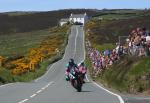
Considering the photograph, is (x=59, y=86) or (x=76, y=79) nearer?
(x=76, y=79)

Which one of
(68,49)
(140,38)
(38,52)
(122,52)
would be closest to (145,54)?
(140,38)

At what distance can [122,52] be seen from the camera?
41062 mm

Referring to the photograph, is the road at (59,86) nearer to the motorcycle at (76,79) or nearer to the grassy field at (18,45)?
the motorcycle at (76,79)

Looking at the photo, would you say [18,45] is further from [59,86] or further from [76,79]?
[76,79]

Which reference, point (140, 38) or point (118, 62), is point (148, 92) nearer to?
point (140, 38)

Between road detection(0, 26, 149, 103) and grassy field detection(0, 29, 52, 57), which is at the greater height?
road detection(0, 26, 149, 103)

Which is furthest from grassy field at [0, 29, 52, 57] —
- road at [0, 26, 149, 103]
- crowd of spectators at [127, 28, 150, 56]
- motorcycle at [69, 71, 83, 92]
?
motorcycle at [69, 71, 83, 92]

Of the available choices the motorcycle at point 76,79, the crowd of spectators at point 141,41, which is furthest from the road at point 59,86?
the crowd of spectators at point 141,41

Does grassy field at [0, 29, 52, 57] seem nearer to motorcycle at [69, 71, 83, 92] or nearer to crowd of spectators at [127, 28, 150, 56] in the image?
crowd of spectators at [127, 28, 150, 56]

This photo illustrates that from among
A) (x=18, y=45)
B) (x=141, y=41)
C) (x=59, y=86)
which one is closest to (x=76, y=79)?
(x=141, y=41)

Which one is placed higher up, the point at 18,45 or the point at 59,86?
the point at 59,86

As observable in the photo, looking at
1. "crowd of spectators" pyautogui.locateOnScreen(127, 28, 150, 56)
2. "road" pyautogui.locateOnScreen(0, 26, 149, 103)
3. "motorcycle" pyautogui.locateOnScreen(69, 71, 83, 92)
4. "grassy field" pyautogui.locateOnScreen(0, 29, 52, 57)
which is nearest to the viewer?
"road" pyautogui.locateOnScreen(0, 26, 149, 103)

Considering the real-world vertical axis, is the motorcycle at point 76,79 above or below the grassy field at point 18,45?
above

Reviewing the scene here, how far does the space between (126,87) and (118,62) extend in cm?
887
